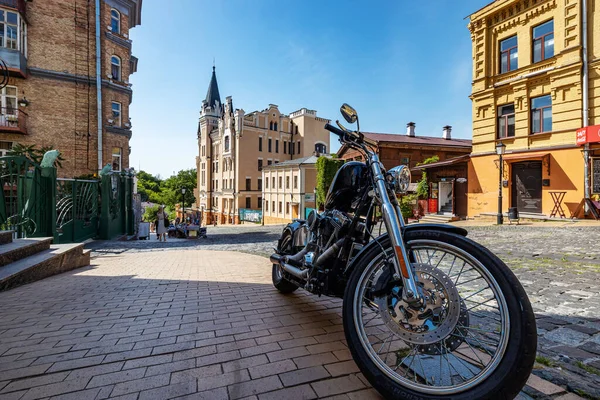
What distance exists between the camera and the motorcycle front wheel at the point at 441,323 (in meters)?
1.38

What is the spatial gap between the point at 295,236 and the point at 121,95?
21753 millimetres

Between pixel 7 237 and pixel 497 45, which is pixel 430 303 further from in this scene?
pixel 497 45

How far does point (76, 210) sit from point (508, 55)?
69.3 ft

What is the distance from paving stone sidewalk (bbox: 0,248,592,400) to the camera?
174cm

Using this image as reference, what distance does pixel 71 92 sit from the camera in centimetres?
1848

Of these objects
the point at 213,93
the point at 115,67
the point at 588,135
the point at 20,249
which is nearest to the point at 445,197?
the point at 588,135

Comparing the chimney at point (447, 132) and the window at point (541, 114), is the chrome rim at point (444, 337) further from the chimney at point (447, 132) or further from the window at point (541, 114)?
the chimney at point (447, 132)

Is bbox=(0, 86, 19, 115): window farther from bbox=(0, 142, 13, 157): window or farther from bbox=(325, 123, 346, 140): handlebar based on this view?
bbox=(325, 123, 346, 140): handlebar

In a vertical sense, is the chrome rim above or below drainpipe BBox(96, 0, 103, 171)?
below

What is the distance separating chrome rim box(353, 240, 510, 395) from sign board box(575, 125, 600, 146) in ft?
52.2

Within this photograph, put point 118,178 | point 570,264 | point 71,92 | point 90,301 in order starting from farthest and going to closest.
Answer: point 71,92 → point 118,178 → point 570,264 → point 90,301

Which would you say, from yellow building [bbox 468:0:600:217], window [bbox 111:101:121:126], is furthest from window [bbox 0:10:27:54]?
yellow building [bbox 468:0:600:217]

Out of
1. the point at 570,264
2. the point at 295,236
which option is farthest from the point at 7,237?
the point at 570,264

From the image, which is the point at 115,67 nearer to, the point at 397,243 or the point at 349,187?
the point at 349,187
